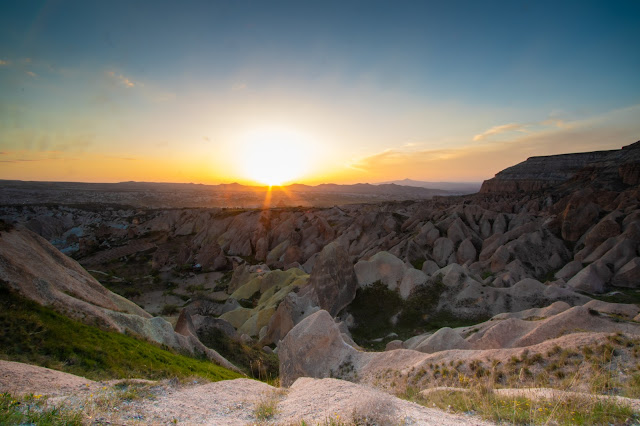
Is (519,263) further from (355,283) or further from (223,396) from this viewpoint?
(223,396)

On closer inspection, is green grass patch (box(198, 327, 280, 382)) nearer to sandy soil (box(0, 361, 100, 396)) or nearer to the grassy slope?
the grassy slope

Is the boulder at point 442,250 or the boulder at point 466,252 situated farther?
the boulder at point 442,250

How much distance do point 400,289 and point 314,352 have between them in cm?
1746

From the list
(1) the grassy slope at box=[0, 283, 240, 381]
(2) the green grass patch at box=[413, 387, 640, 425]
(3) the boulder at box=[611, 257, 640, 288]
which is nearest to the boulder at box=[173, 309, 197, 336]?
(1) the grassy slope at box=[0, 283, 240, 381]

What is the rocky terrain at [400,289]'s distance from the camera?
12289 millimetres

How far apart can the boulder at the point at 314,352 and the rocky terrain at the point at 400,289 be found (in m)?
0.07

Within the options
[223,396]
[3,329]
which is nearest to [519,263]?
[223,396]

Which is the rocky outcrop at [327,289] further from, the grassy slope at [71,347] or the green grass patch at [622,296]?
the green grass patch at [622,296]

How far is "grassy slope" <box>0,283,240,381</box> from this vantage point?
452 inches

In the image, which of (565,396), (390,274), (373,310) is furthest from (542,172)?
(565,396)

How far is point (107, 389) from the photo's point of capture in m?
8.98

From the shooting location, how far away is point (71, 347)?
1241cm

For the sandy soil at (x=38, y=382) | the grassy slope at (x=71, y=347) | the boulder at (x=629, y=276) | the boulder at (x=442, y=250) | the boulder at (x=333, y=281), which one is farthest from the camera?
the boulder at (x=442, y=250)

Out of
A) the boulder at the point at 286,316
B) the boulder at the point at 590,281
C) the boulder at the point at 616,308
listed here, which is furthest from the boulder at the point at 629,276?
the boulder at the point at 286,316
